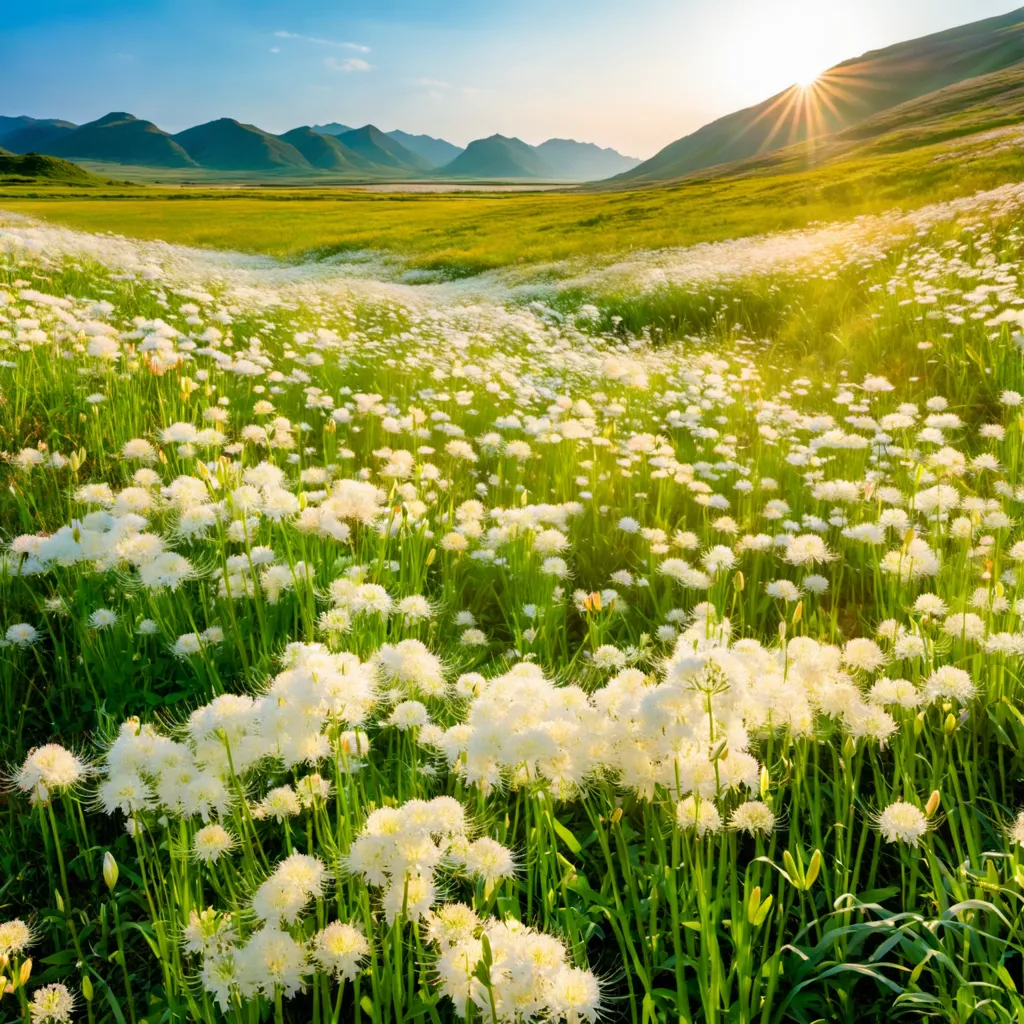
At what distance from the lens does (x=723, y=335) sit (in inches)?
471

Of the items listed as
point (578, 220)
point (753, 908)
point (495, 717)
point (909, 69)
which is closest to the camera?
point (753, 908)

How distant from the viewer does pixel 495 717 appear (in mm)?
1805

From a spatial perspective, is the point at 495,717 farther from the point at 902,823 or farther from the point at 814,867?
the point at 902,823

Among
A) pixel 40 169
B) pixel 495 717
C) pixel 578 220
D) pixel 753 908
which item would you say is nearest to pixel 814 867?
pixel 753 908

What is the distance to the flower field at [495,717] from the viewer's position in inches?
64.1

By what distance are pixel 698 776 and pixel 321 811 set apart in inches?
36.7

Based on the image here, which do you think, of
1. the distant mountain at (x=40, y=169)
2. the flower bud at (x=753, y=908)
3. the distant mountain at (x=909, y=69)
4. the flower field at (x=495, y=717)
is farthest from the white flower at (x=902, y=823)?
the distant mountain at (x=909, y=69)

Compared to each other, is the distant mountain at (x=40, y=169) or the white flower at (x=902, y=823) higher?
the distant mountain at (x=40, y=169)

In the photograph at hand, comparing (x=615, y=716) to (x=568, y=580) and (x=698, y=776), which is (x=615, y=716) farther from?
(x=568, y=580)

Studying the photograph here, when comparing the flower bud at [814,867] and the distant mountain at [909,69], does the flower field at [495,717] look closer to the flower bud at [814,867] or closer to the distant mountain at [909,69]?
the flower bud at [814,867]

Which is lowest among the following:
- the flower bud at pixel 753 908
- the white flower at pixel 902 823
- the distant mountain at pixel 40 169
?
the white flower at pixel 902 823

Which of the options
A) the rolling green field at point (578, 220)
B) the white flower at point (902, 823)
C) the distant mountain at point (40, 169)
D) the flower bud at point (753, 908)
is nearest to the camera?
the flower bud at point (753, 908)

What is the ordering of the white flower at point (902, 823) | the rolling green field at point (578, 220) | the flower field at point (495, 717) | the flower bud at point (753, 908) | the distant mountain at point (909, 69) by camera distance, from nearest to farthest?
the flower bud at point (753, 908)
the flower field at point (495, 717)
the white flower at point (902, 823)
the rolling green field at point (578, 220)
the distant mountain at point (909, 69)

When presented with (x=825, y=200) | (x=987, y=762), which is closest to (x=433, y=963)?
(x=987, y=762)
